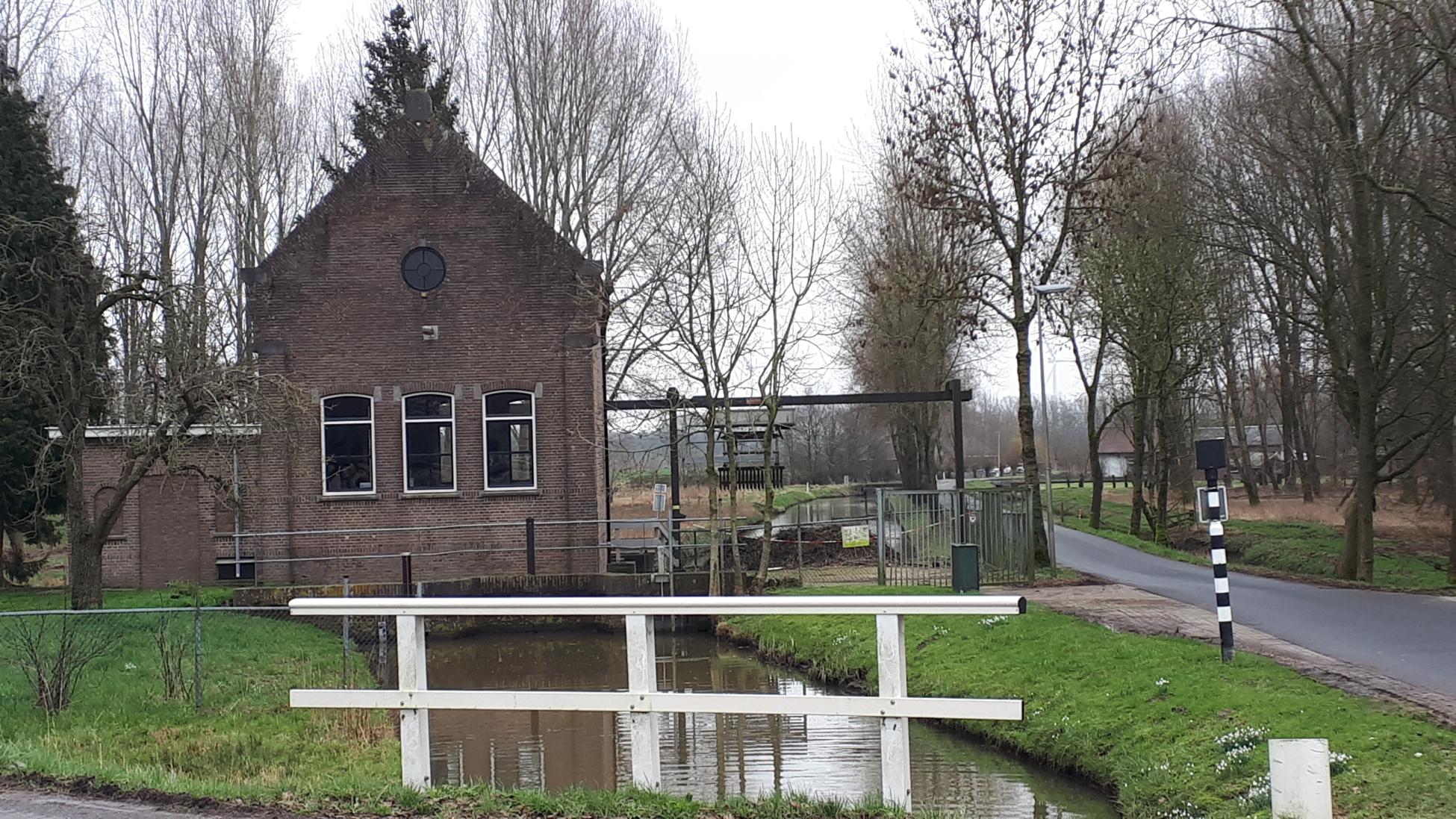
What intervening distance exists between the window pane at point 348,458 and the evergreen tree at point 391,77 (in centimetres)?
1439

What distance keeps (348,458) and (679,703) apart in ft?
67.6

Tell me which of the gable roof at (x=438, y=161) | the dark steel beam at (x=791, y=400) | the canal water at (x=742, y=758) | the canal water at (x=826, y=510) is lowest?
the canal water at (x=742, y=758)

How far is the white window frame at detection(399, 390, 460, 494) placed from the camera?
2522cm

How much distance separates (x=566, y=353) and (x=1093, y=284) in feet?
50.5

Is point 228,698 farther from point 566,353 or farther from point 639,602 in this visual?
point 566,353

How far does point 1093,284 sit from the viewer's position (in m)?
32.4

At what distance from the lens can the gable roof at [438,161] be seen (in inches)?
997

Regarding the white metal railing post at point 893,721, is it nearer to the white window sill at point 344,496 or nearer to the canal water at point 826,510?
the white window sill at point 344,496

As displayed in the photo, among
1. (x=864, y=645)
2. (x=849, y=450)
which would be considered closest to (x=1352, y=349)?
(x=864, y=645)

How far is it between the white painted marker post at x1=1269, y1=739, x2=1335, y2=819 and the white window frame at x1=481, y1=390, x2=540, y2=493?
2074 cm

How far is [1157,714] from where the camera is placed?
33.3 feet

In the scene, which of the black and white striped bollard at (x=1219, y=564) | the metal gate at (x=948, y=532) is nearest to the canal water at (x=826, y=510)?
the metal gate at (x=948, y=532)

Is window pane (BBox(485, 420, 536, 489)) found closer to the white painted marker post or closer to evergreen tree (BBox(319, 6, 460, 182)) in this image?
evergreen tree (BBox(319, 6, 460, 182))

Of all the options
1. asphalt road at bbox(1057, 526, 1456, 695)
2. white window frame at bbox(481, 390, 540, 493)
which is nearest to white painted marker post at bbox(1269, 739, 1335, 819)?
asphalt road at bbox(1057, 526, 1456, 695)
